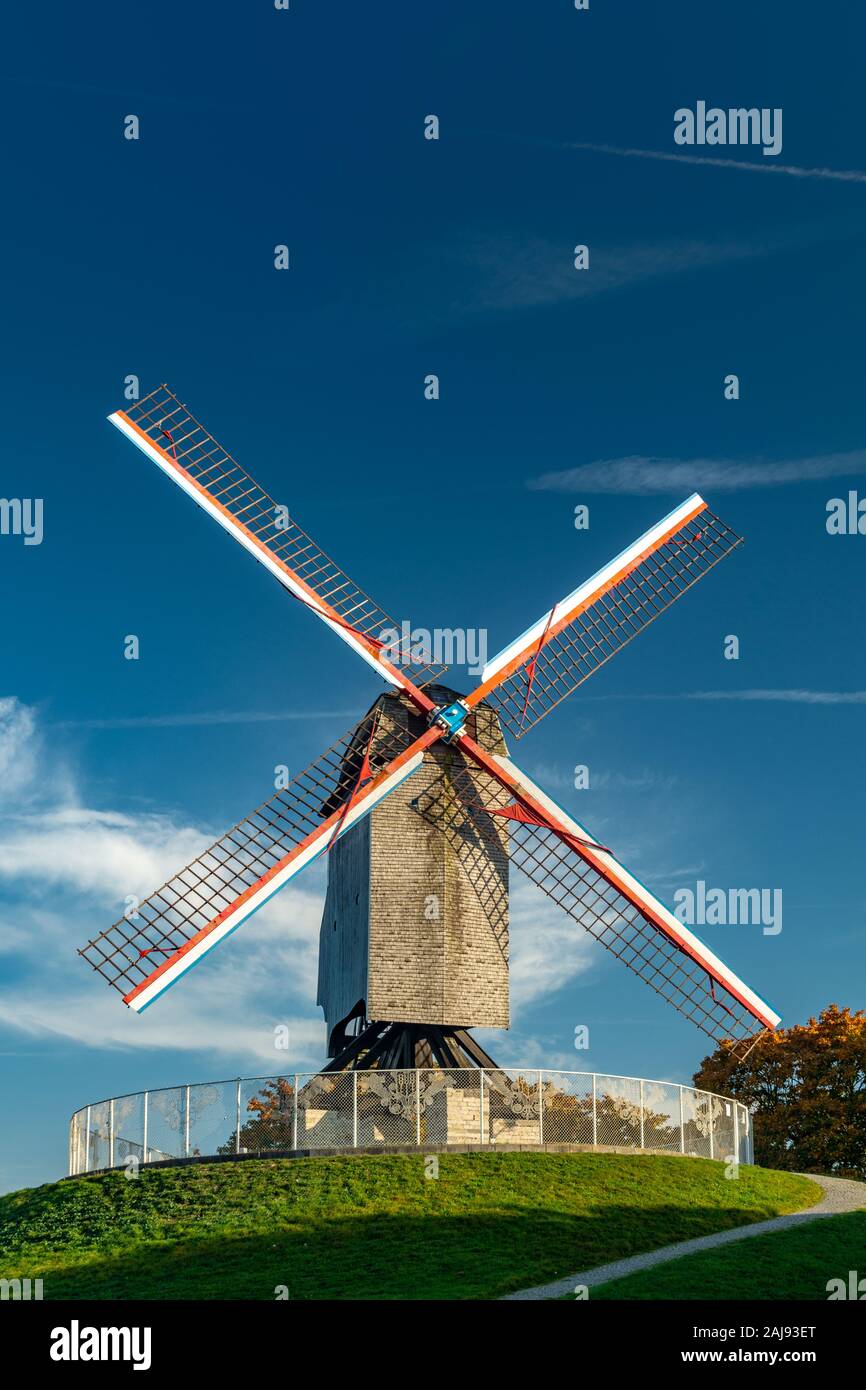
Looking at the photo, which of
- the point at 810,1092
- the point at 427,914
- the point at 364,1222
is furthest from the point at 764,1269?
the point at 810,1092

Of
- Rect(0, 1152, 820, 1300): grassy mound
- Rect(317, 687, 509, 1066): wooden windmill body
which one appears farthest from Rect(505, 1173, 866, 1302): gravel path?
Rect(317, 687, 509, 1066): wooden windmill body

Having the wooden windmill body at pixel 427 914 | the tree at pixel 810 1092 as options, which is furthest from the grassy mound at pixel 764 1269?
the tree at pixel 810 1092

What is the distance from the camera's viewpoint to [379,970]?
109ft

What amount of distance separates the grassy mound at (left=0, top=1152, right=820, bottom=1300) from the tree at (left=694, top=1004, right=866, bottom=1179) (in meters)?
14.4

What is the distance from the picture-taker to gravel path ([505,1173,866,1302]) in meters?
25.0

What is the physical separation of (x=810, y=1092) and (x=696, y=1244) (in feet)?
69.6

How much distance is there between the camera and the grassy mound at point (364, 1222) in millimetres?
26156

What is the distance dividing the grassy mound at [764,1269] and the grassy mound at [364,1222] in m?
1.55

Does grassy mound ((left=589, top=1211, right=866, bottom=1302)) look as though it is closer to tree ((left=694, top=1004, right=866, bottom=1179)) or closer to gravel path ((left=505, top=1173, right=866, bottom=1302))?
gravel path ((left=505, top=1173, right=866, bottom=1302))

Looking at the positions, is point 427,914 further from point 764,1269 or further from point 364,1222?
point 764,1269

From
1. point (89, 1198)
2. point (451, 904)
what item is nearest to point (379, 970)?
point (451, 904)

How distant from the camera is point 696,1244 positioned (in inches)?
1118

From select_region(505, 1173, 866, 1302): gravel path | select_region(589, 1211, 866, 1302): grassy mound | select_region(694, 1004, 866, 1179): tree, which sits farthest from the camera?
select_region(694, 1004, 866, 1179): tree
